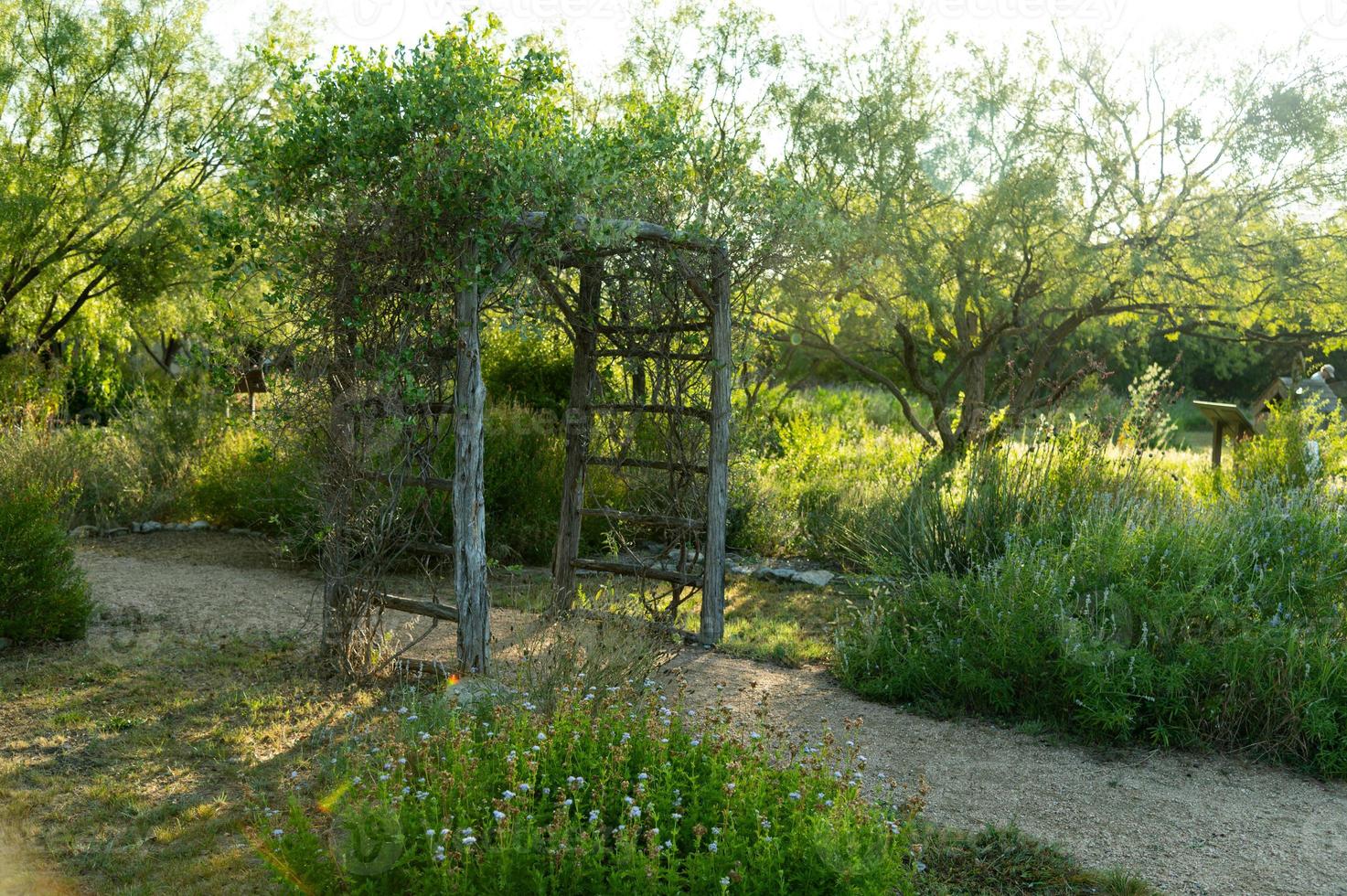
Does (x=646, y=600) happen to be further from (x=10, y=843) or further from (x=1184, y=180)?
(x=1184, y=180)

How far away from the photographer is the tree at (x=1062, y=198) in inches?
382

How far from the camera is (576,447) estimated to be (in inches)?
259

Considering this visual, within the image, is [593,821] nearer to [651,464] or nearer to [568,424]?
[651,464]

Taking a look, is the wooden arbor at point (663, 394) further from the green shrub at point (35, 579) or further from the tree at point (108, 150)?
the tree at point (108, 150)

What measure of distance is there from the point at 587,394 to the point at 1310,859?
4244mm

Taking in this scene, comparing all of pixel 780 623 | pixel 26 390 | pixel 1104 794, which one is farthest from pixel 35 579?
pixel 26 390

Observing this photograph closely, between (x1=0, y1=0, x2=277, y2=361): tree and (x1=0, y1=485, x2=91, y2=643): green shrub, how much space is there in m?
8.20

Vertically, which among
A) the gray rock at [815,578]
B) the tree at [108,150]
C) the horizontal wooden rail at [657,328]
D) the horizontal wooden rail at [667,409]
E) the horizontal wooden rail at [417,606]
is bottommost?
the gray rock at [815,578]

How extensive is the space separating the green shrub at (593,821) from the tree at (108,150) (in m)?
11.9

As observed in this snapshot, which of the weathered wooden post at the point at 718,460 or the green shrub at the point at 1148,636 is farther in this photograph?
the weathered wooden post at the point at 718,460

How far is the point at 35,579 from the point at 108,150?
10.1m

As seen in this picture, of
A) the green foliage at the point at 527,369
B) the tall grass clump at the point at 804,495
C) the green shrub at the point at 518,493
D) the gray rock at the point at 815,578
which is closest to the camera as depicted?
the gray rock at the point at 815,578

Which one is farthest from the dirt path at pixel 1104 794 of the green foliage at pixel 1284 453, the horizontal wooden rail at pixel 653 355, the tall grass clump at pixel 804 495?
the green foliage at pixel 1284 453

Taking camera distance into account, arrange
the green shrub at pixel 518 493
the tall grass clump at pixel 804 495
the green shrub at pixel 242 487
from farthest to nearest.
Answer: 1. the tall grass clump at pixel 804 495
2. the green shrub at pixel 518 493
3. the green shrub at pixel 242 487
